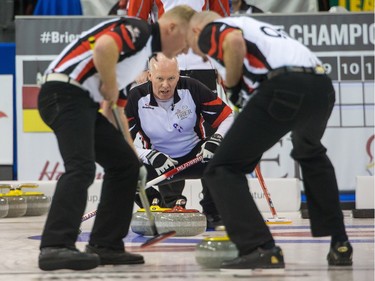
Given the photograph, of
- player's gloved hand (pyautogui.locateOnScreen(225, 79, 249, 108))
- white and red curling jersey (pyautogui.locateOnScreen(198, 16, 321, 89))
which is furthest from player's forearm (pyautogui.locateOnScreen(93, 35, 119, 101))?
player's gloved hand (pyautogui.locateOnScreen(225, 79, 249, 108))

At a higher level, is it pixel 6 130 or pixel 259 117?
pixel 259 117

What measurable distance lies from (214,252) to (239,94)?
2.31ft

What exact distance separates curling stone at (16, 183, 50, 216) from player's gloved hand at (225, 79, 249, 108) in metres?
3.94

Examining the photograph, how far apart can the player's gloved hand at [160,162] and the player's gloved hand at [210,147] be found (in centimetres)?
23

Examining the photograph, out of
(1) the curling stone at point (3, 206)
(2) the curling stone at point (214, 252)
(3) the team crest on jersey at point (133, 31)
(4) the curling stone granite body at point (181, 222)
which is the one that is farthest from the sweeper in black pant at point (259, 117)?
(1) the curling stone at point (3, 206)

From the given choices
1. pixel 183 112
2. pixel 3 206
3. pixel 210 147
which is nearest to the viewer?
pixel 210 147

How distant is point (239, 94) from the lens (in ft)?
13.5

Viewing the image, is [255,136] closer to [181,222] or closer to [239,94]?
[239,94]

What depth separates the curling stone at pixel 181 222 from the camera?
5520 millimetres

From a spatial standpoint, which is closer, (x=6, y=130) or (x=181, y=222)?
(x=181, y=222)

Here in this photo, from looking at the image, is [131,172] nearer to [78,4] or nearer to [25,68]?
[25,68]

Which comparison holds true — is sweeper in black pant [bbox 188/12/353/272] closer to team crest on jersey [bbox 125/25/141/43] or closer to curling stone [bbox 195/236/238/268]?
curling stone [bbox 195/236/238/268]

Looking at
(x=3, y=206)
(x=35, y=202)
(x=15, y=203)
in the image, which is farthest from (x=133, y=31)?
(x=35, y=202)

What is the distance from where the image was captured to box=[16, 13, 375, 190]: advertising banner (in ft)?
27.7
